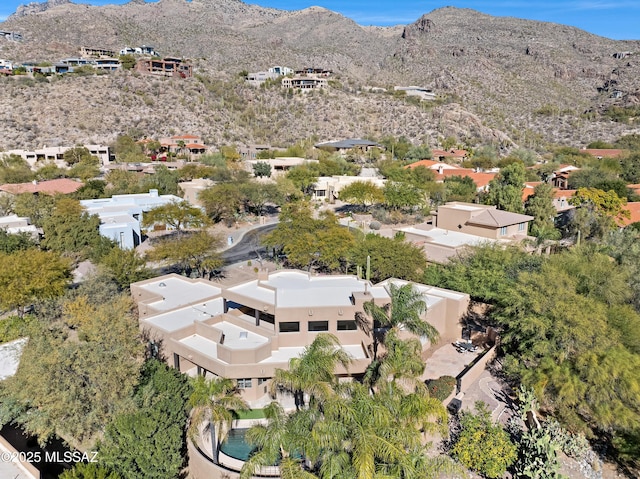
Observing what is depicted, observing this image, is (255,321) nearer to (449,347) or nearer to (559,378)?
(449,347)

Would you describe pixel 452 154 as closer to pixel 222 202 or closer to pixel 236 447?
pixel 222 202

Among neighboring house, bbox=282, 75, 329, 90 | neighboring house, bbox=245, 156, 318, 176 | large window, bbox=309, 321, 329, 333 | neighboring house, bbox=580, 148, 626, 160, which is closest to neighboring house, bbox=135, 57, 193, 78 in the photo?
neighboring house, bbox=282, 75, 329, 90

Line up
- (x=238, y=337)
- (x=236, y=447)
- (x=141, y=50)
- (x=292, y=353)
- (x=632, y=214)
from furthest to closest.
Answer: (x=141, y=50), (x=632, y=214), (x=238, y=337), (x=292, y=353), (x=236, y=447)

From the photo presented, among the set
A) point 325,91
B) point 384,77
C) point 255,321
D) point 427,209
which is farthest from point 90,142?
point 384,77

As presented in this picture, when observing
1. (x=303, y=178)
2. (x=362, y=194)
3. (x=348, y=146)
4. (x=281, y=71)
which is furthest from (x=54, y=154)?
(x=281, y=71)

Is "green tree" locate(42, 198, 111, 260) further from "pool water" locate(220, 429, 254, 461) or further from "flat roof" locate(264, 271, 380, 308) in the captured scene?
"pool water" locate(220, 429, 254, 461)

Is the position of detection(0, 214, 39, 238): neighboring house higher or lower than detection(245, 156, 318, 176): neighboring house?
lower
